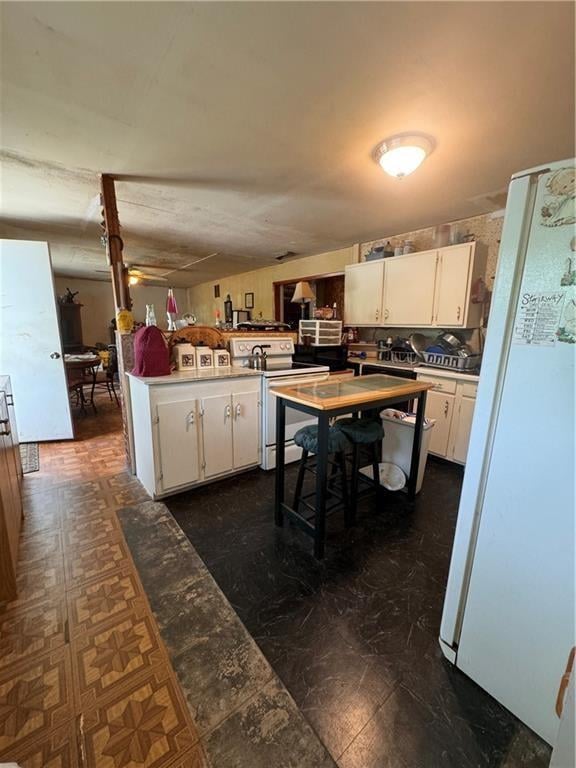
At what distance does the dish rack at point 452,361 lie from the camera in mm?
2920

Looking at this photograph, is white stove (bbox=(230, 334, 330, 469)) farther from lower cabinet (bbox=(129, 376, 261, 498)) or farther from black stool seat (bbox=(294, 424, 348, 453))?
black stool seat (bbox=(294, 424, 348, 453))

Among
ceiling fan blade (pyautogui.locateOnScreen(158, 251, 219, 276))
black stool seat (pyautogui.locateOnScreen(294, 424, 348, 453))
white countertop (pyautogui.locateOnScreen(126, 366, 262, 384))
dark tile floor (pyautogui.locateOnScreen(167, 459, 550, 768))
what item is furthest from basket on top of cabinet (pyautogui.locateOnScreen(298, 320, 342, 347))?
ceiling fan blade (pyautogui.locateOnScreen(158, 251, 219, 276))

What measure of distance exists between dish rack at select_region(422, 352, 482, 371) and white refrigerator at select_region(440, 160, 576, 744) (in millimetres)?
2157

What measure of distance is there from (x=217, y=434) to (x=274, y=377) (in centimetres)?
69

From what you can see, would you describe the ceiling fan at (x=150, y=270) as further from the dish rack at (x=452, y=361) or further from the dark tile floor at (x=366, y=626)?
the dark tile floor at (x=366, y=626)

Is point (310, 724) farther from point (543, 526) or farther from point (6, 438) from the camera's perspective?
point (6, 438)

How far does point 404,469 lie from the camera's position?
2.46 m

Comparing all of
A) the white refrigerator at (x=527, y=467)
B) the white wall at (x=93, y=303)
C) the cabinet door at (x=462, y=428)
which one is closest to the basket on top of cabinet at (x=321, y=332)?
the cabinet door at (x=462, y=428)

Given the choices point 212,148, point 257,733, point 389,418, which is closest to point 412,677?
point 257,733

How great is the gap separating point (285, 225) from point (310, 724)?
378 cm

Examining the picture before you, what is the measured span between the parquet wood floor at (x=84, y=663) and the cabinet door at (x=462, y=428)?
2.74 meters

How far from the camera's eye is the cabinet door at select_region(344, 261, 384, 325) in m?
3.65

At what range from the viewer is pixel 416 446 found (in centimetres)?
229

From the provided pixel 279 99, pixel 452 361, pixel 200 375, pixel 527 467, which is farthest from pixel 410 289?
pixel 527 467
